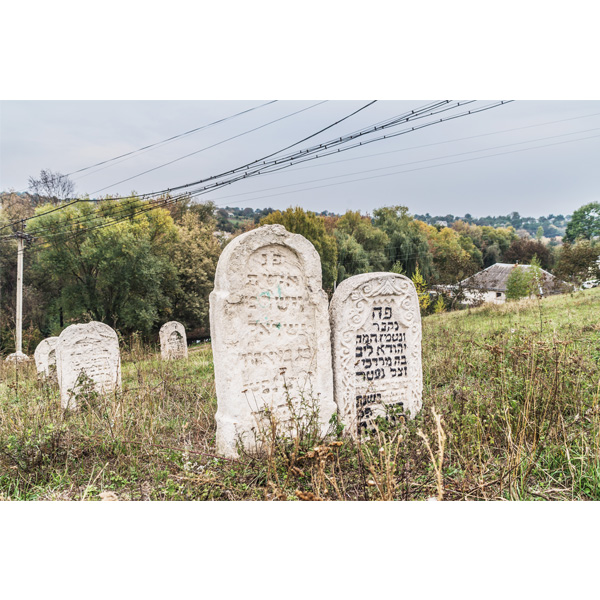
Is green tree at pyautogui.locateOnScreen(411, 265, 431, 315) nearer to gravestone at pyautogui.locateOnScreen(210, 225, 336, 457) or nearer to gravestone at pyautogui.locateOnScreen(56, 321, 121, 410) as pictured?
gravestone at pyautogui.locateOnScreen(56, 321, 121, 410)

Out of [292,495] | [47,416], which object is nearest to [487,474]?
[292,495]

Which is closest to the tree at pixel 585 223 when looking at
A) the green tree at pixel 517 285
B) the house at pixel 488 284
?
the green tree at pixel 517 285

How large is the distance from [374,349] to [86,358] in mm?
3935

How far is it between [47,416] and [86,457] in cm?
153

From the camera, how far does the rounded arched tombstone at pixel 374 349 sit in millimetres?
4277

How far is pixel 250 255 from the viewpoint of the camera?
3.84m

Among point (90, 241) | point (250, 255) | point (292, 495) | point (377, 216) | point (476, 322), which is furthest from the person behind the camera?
point (377, 216)

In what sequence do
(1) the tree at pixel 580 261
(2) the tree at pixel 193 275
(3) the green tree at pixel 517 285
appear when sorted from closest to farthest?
1. (1) the tree at pixel 580 261
2. (3) the green tree at pixel 517 285
3. (2) the tree at pixel 193 275

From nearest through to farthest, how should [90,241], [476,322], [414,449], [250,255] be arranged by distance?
[414,449]
[250,255]
[476,322]
[90,241]

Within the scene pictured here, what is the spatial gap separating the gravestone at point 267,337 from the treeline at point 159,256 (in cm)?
909

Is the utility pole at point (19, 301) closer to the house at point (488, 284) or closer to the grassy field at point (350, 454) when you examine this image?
the grassy field at point (350, 454)

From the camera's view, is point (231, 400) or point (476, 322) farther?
point (476, 322)

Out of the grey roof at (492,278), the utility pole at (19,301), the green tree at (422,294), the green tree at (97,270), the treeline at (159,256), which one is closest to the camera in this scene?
the utility pole at (19,301)

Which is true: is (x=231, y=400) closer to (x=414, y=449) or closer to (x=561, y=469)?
(x=414, y=449)
